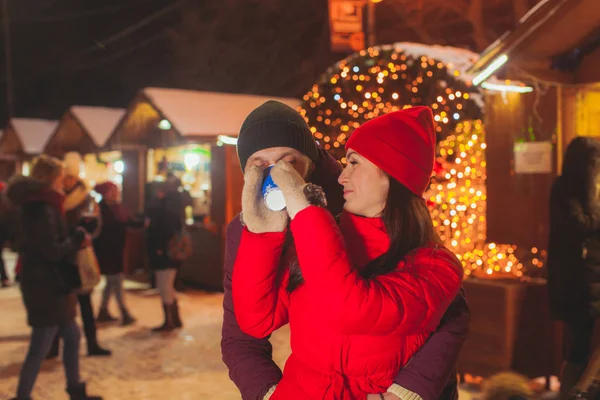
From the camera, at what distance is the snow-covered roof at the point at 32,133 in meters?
16.9

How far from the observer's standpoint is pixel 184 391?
522 cm

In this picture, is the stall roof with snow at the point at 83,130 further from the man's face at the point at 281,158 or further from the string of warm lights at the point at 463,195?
the man's face at the point at 281,158

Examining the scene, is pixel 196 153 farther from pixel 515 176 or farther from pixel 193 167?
pixel 515 176

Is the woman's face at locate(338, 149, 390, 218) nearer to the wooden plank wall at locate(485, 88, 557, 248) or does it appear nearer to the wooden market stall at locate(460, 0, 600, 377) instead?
the wooden market stall at locate(460, 0, 600, 377)

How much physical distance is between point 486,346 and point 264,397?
3556 millimetres

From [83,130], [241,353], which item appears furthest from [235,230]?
[83,130]

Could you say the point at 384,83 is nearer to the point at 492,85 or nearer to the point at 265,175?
the point at 492,85

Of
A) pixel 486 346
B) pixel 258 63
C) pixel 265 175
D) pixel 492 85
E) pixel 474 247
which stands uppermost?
pixel 258 63

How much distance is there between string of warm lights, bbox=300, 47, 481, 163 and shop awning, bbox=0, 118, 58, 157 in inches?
452

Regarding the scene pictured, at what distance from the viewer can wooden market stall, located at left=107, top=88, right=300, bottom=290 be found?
9836 millimetres

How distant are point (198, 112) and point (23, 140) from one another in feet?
28.6

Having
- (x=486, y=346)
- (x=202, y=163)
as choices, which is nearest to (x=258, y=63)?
(x=202, y=163)

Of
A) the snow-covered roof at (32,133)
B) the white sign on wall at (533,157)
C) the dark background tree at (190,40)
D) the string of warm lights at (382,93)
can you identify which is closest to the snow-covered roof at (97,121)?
the snow-covered roof at (32,133)

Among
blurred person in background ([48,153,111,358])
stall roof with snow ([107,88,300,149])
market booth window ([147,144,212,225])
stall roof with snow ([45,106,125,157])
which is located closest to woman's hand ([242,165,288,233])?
blurred person in background ([48,153,111,358])
